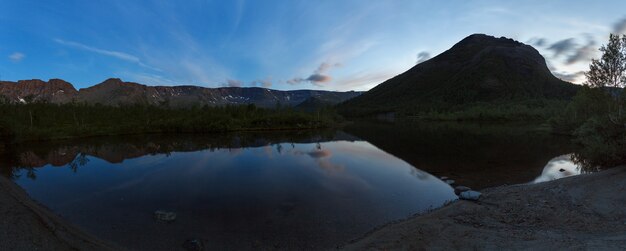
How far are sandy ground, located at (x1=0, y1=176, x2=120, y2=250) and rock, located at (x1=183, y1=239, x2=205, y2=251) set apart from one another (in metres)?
1.99

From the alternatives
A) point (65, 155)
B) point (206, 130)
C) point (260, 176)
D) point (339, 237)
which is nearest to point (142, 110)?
point (206, 130)

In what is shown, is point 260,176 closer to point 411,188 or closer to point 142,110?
point 411,188

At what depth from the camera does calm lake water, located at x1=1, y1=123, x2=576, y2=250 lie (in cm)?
1053

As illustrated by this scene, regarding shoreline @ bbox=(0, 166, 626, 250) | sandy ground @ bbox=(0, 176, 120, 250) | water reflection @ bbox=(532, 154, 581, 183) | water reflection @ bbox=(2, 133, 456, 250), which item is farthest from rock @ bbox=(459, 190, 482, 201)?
sandy ground @ bbox=(0, 176, 120, 250)

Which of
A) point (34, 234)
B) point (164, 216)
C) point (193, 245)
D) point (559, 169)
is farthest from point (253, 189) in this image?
point (559, 169)

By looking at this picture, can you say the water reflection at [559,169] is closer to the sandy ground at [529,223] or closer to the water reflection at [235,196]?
the sandy ground at [529,223]

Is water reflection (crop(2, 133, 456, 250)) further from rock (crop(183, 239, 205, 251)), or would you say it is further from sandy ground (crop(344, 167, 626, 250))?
sandy ground (crop(344, 167, 626, 250))

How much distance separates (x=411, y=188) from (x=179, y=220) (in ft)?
38.9

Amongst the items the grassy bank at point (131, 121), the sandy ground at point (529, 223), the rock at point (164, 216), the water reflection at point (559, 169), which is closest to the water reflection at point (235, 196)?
the rock at point (164, 216)

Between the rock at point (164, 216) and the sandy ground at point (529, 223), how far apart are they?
7.49 metres

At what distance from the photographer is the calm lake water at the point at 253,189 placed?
1053cm

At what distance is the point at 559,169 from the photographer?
69.8 ft

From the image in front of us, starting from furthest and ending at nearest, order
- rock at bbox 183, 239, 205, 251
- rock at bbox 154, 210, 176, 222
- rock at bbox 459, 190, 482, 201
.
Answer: rock at bbox 459, 190, 482, 201, rock at bbox 154, 210, 176, 222, rock at bbox 183, 239, 205, 251

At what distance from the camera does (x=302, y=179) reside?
1950 cm
